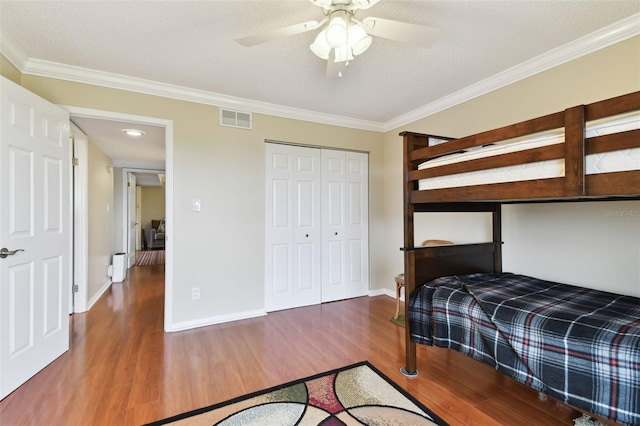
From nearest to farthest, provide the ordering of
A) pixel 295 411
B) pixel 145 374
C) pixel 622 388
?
pixel 622 388 → pixel 295 411 → pixel 145 374

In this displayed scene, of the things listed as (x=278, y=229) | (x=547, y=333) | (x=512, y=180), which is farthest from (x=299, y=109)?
(x=547, y=333)

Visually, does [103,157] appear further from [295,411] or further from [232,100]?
[295,411]

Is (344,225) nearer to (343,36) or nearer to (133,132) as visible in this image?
(343,36)

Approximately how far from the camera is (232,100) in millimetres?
3033

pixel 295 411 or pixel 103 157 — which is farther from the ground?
pixel 103 157

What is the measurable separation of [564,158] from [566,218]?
1.23m

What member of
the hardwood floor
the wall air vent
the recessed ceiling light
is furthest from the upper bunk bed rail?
the recessed ceiling light

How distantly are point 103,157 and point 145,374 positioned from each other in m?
3.69

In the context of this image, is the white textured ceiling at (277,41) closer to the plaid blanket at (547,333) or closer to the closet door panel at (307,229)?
the closet door panel at (307,229)

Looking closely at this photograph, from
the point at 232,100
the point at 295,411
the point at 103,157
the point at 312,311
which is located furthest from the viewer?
the point at 103,157

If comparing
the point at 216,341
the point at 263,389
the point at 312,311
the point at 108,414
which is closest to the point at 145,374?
the point at 108,414

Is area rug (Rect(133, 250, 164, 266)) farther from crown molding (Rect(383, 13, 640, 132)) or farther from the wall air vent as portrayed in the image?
crown molding (Rect(383, 13, 640, 132))

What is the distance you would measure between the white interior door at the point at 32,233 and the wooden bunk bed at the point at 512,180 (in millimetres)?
2631

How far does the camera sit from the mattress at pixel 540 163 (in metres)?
1.13
